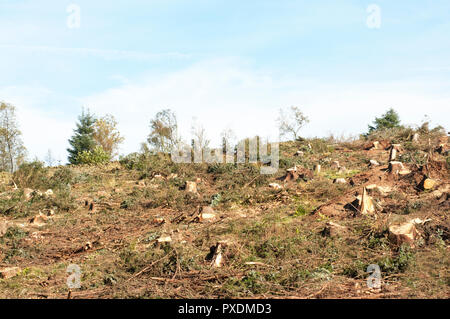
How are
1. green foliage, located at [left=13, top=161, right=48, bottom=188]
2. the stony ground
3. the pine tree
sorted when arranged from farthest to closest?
the pine tree, green foliage, located at [left=13, top=161, right=48, bottom=188], the stony ground

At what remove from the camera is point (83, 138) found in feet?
82.2

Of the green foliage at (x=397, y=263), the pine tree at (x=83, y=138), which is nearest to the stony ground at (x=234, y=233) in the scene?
the green foliage at (x=397, y=263)

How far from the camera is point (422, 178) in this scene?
934cm

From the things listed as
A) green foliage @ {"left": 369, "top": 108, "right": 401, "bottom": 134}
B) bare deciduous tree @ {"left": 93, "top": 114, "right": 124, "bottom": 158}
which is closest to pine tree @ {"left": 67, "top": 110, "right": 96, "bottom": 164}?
bare deciduous tree @ {"left": 93, "top": 114, "right": 124, "bottom": 158}

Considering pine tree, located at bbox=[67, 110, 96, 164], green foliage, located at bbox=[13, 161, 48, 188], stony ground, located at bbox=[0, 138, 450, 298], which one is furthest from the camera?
pine tree, located at bbox=[67, 110, 96, 164]

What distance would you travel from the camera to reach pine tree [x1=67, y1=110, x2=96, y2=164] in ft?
81.8

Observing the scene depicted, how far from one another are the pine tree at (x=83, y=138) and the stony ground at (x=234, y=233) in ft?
38.5

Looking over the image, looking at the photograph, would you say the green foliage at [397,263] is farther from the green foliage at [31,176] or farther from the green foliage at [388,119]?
the green foliage at [388,119]

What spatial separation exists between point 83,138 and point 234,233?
2011 centimetres

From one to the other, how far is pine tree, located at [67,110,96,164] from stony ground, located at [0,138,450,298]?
1174 cm

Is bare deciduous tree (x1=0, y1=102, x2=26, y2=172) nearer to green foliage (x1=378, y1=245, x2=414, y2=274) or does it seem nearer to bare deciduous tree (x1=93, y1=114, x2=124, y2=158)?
bare deciduous tree (x1=93, y1=114, x2=124, y2=158)

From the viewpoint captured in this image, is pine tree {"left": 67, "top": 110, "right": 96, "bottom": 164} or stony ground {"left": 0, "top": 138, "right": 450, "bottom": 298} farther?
pine tree {"left": 67, "top": 110, "right": 96, "bottom": 164}

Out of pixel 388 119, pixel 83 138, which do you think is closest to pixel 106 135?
pixel 83 138

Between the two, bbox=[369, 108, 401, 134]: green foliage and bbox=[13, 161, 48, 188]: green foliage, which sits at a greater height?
bbox=[369, 108, 401, 134]: green foliage
